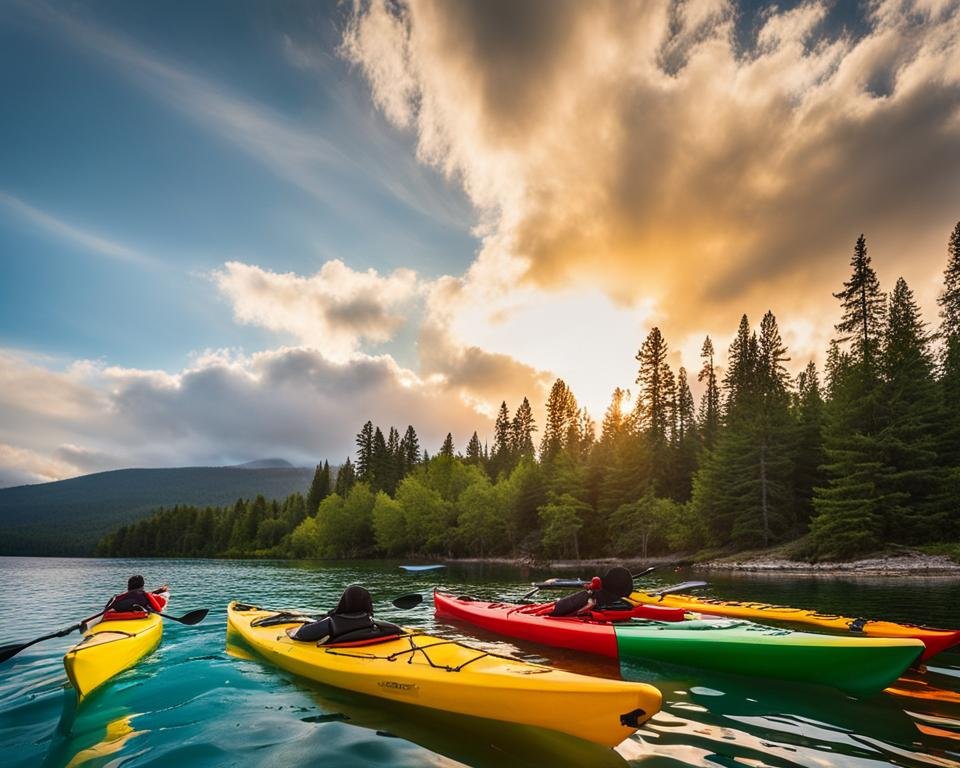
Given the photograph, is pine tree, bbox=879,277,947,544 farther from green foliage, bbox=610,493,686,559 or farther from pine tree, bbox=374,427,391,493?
pine tree, bbox=374,427,391,493

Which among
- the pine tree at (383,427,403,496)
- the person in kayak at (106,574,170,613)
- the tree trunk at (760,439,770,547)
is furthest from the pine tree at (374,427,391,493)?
the person in kayak at (106,574,170,613)

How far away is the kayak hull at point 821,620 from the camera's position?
27.9 feet

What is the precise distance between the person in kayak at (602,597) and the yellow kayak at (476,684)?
14.4 feet

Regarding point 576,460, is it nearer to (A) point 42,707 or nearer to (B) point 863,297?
(B) point 863,297

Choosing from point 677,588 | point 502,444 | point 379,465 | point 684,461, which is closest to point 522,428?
point 502,444

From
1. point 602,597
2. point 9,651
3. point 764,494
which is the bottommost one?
point 9,651

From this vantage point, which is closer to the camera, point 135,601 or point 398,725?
point 398,725

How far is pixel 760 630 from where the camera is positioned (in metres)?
9.09

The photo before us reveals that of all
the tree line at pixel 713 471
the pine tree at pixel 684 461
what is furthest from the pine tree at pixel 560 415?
the pine tree at pixel 684 461

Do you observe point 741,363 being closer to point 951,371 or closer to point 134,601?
point 951,371

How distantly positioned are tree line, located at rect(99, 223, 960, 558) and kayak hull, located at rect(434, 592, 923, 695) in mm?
26501

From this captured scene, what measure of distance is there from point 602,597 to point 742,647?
371cm

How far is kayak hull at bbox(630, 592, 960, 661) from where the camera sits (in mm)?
8508

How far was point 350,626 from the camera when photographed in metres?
8.41
